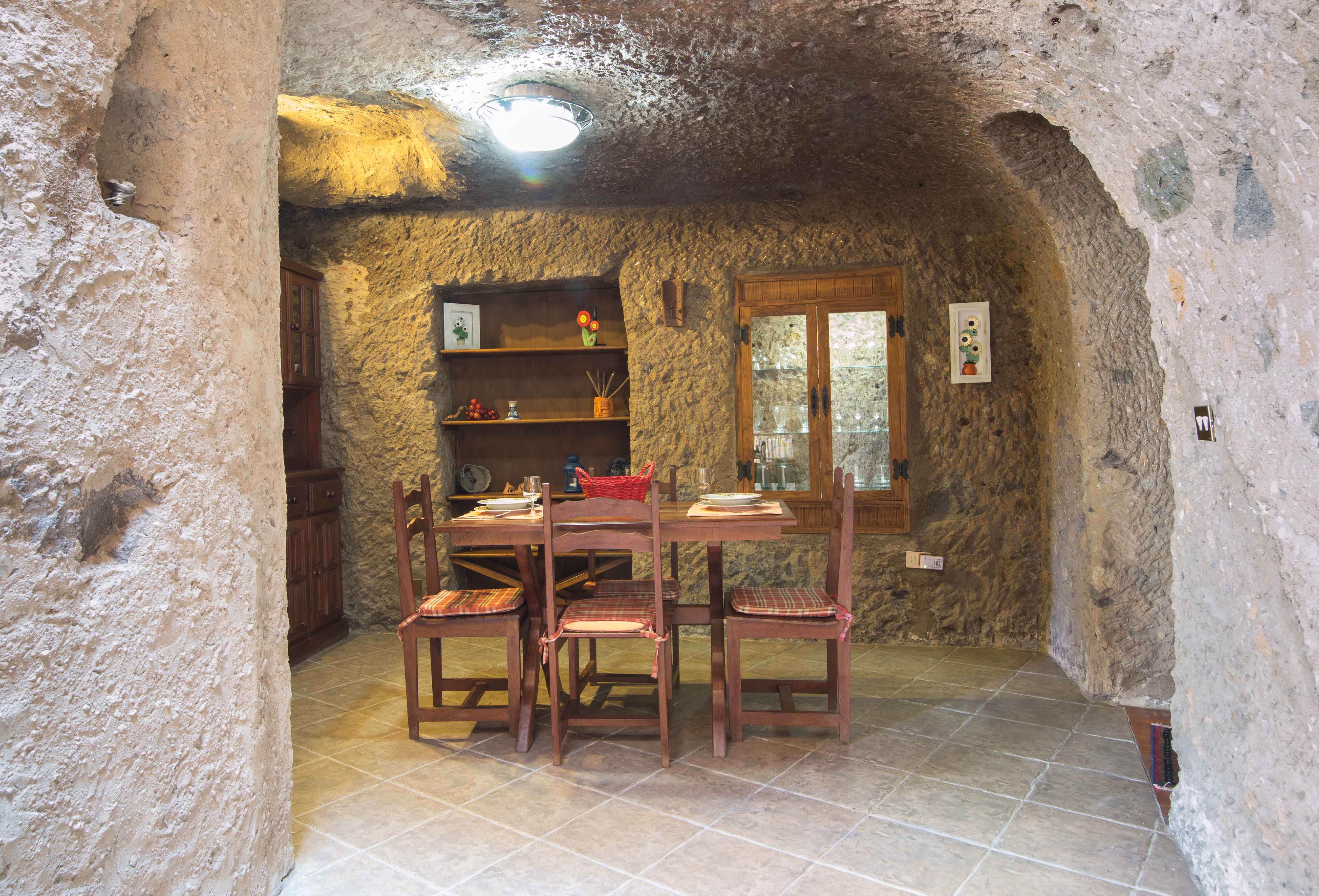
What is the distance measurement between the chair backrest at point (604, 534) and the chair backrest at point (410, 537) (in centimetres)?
46

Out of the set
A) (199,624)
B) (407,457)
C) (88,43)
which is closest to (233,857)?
(199,624)

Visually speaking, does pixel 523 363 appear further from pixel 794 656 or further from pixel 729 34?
pixel 729 34

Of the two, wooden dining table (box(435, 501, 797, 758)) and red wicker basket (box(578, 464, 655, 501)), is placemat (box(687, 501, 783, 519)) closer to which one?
wooden dining table (box(435, 501, 797, 758))

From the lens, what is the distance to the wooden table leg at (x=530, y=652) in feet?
9.42

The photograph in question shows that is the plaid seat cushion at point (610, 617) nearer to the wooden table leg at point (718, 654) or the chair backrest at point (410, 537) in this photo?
the wooden table leg at point (718, 654)

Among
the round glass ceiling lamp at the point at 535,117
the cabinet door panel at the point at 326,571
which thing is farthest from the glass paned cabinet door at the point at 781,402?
the cabinet door panel at the point at 326,571

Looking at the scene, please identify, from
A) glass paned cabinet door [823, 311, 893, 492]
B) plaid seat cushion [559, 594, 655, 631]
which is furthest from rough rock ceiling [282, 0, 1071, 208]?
plaid seat cushion [559, 594, 655, 631]

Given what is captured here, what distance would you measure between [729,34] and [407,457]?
117 inches

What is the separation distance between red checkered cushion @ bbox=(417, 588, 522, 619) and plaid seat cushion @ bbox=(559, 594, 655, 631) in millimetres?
204

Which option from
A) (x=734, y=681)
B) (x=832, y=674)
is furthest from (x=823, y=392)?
(x=734, y=681)

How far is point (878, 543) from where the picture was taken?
430 centimetres

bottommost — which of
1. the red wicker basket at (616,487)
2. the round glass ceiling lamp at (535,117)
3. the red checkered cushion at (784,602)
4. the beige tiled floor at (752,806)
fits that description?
the beige tiled floor at (752,806)

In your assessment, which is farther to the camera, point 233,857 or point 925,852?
point 925,852

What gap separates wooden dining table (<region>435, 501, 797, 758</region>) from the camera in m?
2.75
